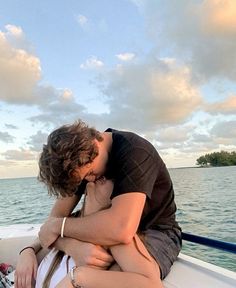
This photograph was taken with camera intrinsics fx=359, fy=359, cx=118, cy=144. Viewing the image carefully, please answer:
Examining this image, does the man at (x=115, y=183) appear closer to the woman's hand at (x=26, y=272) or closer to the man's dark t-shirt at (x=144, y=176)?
the man's dark t-shirt at (x=144, y=176)

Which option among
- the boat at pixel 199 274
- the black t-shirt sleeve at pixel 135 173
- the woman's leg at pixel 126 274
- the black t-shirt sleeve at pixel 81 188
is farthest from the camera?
the black t-shirt sleeve at pixel 81 188

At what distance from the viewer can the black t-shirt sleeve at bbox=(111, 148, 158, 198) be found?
1270mm

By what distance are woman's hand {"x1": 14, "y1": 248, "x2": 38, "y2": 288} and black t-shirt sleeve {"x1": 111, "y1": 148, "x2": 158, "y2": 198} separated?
19.6 inches

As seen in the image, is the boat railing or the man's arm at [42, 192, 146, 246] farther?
the boat railing

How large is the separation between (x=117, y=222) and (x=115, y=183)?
0.14m

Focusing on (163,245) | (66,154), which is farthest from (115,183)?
(163,245)

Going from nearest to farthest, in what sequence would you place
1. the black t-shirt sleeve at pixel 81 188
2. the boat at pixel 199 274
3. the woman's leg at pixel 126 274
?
the woman's leg at pixel 126 274, the boat at pixel 199 274, the black t-shirt sleeve at pixel 81 188

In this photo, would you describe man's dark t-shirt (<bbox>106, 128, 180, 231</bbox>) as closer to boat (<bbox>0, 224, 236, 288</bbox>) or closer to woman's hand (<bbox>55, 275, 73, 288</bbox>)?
boat (<bbox>0, 224, 236, 288</bbox>)

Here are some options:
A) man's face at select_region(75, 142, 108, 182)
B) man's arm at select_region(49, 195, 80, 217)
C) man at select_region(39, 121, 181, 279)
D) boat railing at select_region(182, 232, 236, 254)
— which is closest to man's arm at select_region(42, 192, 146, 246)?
man at select_region(39, 121, 181, 279)

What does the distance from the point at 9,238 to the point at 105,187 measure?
1274mm

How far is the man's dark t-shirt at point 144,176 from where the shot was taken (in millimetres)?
1285

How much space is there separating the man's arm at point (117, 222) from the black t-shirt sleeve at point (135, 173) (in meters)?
0.03

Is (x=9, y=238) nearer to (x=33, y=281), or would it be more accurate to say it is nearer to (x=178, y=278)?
(x=33, y=281)

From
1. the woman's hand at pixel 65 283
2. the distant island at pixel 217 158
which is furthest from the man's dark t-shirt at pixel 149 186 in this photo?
the distant island at pixel 217 158
